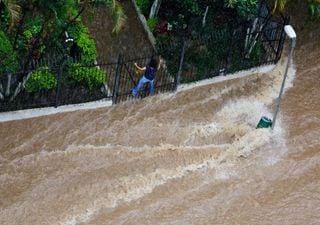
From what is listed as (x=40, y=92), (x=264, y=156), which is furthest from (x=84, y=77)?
(x=264, y=156)

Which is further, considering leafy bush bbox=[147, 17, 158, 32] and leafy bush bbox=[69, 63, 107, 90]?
leafy bush bbox=[147, 17, 158, 32]

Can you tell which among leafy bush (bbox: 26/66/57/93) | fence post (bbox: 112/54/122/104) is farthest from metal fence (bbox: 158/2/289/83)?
leafy bush (bbox: 26/66/57/93)

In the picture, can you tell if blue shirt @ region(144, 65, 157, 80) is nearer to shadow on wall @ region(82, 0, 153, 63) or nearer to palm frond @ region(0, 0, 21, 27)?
shadow on wall @ region(82, 0, 153, 63)

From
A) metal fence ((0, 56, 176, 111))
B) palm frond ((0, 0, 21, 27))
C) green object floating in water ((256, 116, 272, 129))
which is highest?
palm frond ((0, 0, 21, 27))

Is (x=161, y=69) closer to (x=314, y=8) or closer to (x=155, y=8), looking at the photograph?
(x=155, y=8)

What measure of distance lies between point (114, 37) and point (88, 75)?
2.01 metres

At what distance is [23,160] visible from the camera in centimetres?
1420

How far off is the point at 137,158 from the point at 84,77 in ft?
7.64

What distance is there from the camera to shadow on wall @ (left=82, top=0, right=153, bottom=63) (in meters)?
16.7

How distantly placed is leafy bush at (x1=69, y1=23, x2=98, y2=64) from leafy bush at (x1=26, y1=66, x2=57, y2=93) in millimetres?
1163

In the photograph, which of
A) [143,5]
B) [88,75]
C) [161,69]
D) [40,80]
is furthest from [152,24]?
[40,80]

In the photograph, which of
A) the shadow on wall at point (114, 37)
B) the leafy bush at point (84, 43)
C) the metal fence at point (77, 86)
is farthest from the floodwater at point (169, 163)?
the shadow on wall at point (114, 37)

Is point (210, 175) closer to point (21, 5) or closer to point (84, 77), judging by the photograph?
point (84, 77)

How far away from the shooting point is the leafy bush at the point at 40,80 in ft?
48.6
